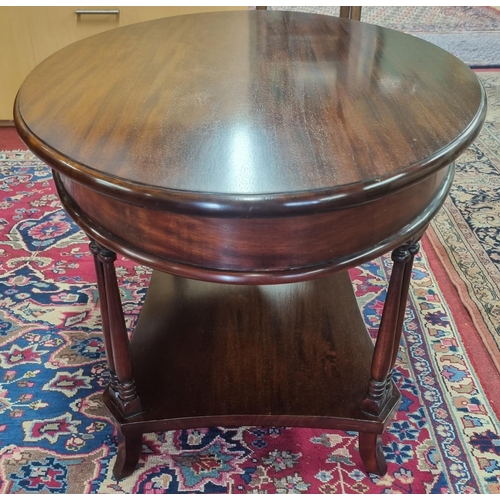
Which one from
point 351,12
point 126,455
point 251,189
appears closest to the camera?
point 251,189

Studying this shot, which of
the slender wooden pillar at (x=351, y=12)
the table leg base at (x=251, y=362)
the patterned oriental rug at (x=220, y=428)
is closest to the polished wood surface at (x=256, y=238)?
the table leg base at (x=251, y=362)

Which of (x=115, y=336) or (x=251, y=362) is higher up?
(x=115, y=336)

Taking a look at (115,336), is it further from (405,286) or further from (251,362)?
(405,286)

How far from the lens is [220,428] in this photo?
0.97m

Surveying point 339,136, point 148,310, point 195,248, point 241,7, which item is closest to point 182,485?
point 148,310

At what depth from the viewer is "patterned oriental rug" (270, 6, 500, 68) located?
313 cm

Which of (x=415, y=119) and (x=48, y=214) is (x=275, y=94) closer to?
(x=415, y=119)

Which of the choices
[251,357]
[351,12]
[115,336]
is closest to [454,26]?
[351,12]

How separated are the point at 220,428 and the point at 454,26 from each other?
3.64 metres

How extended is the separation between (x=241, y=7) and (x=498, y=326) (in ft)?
4.45

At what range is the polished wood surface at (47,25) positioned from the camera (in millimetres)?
1917

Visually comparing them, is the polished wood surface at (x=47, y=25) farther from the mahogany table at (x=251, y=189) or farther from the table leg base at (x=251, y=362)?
the table leg base at (x=251, y=362)

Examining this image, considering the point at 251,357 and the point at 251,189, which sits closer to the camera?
the point at 251,189

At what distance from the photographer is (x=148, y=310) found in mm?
1060
